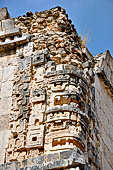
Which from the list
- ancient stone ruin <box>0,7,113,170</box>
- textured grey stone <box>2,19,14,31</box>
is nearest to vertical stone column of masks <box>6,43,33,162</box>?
ancient stone ruin <box>0,7,113,170</box>

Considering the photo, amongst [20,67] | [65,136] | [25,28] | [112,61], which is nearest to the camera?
[65,136]

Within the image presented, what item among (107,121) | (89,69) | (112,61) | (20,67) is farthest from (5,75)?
(112,61)

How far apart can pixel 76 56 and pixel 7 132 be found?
7.01ft

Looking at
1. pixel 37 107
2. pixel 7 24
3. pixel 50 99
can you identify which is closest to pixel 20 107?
Result: pixel 37 107

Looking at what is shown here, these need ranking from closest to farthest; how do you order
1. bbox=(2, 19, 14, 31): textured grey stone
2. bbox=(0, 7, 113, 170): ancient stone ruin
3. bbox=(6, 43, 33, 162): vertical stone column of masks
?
bbox=(0, 7, 113, 170): ancient stone ruin → bbox=(6, 43, 33, 162): vertical stone column of masks → bbox=(2, 19, 14, 31): textured grey stone

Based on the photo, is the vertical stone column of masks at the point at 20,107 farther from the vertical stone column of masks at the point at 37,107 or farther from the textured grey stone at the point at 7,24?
the textured grey stone at the point at 7,24

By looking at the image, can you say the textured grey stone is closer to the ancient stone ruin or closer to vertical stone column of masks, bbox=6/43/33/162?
the ancient stone ruin

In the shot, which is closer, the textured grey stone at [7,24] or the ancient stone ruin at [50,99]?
the ancient stone ruin at [50,99]

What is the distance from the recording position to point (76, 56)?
852 cm

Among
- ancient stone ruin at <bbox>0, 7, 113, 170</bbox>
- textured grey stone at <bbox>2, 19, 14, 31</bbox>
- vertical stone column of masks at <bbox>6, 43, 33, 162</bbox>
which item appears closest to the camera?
ancient stone ruin at <bbox>0, 7, 113, 170</bbox>

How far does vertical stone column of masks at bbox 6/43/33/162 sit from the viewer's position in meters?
7.09

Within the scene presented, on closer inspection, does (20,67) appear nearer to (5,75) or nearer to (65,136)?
(5,75)

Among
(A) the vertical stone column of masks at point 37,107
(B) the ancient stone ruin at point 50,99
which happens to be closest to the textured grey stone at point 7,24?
(B) the ancient stone ruin at point 50,99

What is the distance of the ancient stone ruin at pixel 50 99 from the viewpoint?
272 inches
